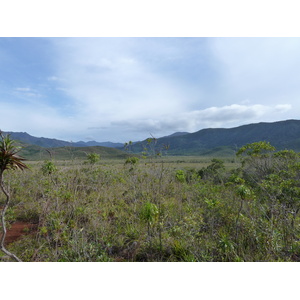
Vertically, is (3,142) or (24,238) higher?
(3,142)

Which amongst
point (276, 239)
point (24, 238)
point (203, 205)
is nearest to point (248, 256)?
point (276, 239)

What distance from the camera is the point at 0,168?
7.67ft

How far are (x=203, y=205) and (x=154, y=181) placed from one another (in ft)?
6.60

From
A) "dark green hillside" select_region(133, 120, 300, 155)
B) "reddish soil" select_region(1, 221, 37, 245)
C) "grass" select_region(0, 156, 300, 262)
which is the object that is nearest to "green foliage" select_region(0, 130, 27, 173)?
"grass" select_region(0, 156, 300, 262)

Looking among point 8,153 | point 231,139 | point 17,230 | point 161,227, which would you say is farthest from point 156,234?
point 231,139

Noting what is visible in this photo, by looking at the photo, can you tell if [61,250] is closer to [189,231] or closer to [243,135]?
[189,231]

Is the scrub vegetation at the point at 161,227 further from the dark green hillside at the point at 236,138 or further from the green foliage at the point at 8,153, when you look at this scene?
the dark green hillside at the point at 236,138

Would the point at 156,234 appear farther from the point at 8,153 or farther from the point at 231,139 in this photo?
the point at 231,139

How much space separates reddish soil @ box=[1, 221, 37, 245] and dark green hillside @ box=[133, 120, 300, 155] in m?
79.2

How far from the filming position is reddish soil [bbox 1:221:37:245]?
14.7ft

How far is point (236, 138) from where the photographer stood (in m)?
160

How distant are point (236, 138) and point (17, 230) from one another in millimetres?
171619

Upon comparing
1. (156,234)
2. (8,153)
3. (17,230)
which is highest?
(8,153)

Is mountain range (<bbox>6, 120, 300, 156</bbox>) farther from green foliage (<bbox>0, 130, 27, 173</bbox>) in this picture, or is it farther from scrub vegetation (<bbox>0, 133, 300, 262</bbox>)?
green foliage (<bbox>0, 130, 27, 173</bbox>)
